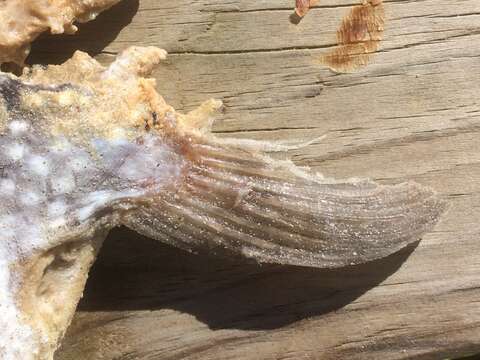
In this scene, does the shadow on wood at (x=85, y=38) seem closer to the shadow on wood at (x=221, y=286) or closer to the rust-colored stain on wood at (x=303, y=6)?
the rust-colored stain on wood at (x=303, y=6)

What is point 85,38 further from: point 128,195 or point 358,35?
point 358,35

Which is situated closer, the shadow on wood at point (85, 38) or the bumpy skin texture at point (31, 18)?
the bumpy skin texture at point (31, 18)

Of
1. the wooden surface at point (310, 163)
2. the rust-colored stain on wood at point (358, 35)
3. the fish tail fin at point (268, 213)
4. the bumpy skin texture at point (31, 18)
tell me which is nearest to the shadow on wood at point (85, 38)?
the wooden surface at point (310, 163)

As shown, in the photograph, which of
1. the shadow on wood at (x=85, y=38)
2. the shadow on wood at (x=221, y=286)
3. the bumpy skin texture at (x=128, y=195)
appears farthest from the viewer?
the shadow on wood at (x=221, y=286)

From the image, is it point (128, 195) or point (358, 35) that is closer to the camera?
point (128, 195)

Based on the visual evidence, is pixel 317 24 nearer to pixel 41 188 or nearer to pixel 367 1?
pixel 367 1

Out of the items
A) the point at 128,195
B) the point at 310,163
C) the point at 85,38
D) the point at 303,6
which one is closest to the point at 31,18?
Result: the point at 85,38
